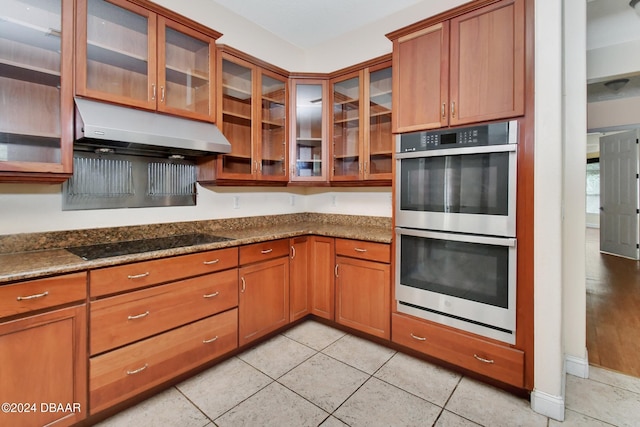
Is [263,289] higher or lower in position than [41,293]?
lower

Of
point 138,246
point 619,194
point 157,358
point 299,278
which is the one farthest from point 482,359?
point 619,194

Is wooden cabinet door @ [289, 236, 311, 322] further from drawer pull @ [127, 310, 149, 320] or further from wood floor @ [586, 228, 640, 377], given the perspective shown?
wood floor @ [586, 228, 640, 377]

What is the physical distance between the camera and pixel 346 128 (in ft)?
9.96

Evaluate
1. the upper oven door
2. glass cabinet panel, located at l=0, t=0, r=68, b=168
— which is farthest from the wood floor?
glass cabinet panel, located at l=0, t=0, r=68, b=168

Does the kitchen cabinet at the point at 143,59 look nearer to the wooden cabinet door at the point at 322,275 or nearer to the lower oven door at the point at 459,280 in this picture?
the wooden cabinet door at the point at 322,275

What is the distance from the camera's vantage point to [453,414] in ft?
5.76

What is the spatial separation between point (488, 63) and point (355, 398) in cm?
229

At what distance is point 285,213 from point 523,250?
234 cm

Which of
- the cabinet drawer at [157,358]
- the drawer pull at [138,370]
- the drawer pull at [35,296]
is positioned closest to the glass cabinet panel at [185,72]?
the drawer pull at [35,296]

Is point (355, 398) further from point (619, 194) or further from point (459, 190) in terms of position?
point (619, 194)

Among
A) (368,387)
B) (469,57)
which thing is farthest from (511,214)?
(368,387)

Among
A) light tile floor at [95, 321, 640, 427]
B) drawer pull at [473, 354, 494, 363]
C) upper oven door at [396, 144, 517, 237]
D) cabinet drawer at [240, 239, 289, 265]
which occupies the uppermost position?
upper oven door at [396, 144, 517, 237]

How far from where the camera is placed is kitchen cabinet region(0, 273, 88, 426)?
1.36 meters

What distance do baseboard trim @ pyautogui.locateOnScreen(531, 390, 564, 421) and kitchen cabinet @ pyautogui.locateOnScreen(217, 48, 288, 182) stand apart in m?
2.49
